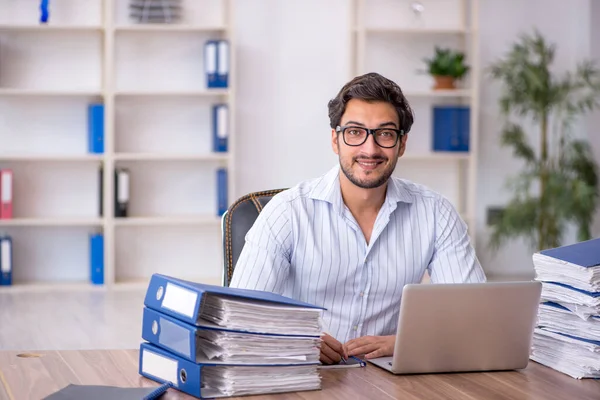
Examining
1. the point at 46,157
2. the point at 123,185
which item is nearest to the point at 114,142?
the point at 123,185

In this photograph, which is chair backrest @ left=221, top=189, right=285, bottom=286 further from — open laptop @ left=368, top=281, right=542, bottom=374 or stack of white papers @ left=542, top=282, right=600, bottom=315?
stack of white papers @ left=542, top=282, right=600, bottom=315

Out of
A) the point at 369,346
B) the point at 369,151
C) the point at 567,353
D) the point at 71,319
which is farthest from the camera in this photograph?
the point at 71,319

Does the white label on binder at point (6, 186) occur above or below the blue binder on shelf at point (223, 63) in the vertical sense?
below

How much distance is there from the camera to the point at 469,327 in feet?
5.45

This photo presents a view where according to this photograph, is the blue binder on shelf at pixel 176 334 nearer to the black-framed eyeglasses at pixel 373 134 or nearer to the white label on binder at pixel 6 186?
the black-framed eyeglasses at pixel 373 134

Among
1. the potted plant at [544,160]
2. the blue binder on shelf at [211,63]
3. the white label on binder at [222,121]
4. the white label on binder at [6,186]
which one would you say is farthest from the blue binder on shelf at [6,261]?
the potted plant at [544,160]

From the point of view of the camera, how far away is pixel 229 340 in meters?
1.48

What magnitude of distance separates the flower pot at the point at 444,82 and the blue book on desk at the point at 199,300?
452cm

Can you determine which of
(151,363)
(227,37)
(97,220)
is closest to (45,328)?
(97,220)

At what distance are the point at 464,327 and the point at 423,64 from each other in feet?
15.4

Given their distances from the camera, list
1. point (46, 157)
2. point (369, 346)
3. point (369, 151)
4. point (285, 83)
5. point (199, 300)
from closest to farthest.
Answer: point (199, 300) < point (369, 346) < point (369, 151) < point (46, 157) < point (285, 83)

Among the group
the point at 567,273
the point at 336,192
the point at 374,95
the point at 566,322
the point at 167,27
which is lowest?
the point at 566,322

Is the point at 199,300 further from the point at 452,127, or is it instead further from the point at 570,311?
the point at 452,127

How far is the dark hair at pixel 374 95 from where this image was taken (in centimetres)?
208
